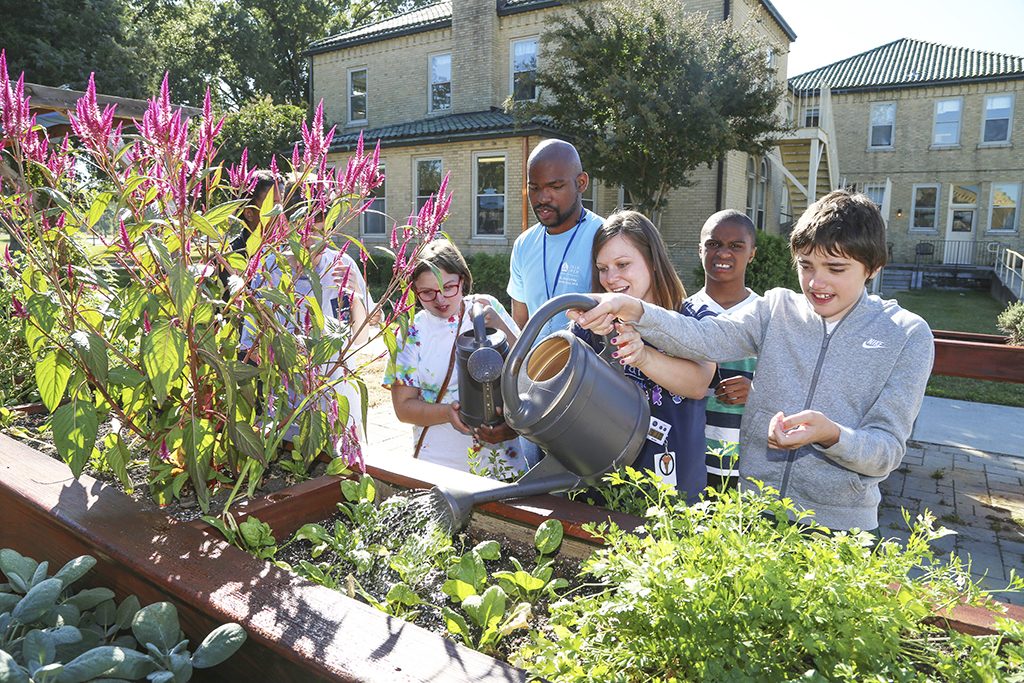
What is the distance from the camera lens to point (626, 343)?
5.46ft

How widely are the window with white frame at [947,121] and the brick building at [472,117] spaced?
741 centimetres

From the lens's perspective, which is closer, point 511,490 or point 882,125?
point 511,490

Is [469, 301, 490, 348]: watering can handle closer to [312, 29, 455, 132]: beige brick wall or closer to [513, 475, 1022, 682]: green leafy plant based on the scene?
[513, 475, 1022, 682]: green leafy plant

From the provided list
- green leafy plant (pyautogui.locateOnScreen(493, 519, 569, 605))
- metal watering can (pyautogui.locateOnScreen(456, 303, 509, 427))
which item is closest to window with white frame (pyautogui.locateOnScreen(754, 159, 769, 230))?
metal watering can (pyautogui.locateOnScreen(456, 303, 509, 427))

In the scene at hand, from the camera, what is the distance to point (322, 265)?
2.99 metres

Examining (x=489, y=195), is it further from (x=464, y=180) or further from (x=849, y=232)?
(x=849, y=232)

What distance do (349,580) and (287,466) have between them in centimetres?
64

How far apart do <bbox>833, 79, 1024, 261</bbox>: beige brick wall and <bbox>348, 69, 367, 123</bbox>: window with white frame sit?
1574 cm

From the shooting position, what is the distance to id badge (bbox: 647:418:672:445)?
75.5 inches

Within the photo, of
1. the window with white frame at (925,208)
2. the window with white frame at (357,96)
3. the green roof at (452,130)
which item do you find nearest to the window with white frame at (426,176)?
the green roof at (452,130)

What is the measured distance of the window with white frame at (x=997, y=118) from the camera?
2209cm

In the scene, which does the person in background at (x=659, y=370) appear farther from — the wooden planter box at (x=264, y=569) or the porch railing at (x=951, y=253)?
the porch railing at (x=951, y=253)

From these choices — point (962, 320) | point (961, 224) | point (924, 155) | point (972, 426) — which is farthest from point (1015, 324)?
point (924, 155)

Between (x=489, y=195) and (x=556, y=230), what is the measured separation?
13.3 m
